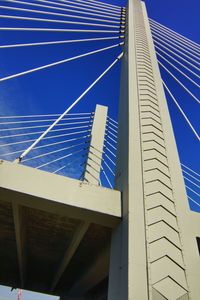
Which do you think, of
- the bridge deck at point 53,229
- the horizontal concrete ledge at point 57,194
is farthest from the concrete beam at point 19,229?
the horizontal concrete ledge at point 57,194

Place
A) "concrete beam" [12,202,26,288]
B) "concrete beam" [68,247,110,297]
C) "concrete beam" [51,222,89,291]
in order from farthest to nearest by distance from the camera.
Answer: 1. "concrete beam" [68,247,110,297]
2. "concrete beam" [51,222,89,291]
3. "concrete beam" [12,202,26,288]

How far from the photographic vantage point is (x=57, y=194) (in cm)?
260

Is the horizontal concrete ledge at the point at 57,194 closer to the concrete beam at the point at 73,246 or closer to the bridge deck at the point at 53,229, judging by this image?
the bridge deck at the point at 53,229

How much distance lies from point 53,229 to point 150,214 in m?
2.00

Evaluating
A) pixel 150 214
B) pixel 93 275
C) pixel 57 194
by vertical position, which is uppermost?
pixel 57 194

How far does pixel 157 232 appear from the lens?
2.42m

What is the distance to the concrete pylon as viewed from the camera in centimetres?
212

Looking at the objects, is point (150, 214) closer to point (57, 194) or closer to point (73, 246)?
point (57, 194)

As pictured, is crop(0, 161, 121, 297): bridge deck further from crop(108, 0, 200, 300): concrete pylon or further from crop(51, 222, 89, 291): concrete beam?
crop(108, 0, 200, 300): concrete pylon

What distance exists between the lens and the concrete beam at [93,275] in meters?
4.35

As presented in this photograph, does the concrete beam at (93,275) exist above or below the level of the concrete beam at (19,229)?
below

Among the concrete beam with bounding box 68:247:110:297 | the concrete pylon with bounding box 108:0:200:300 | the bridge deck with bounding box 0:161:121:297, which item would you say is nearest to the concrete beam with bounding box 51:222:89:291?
the bridge deck with bounding box 0:161:121:297

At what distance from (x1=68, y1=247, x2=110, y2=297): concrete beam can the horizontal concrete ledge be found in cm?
163

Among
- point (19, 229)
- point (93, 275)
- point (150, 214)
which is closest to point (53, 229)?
point (19, 229)
